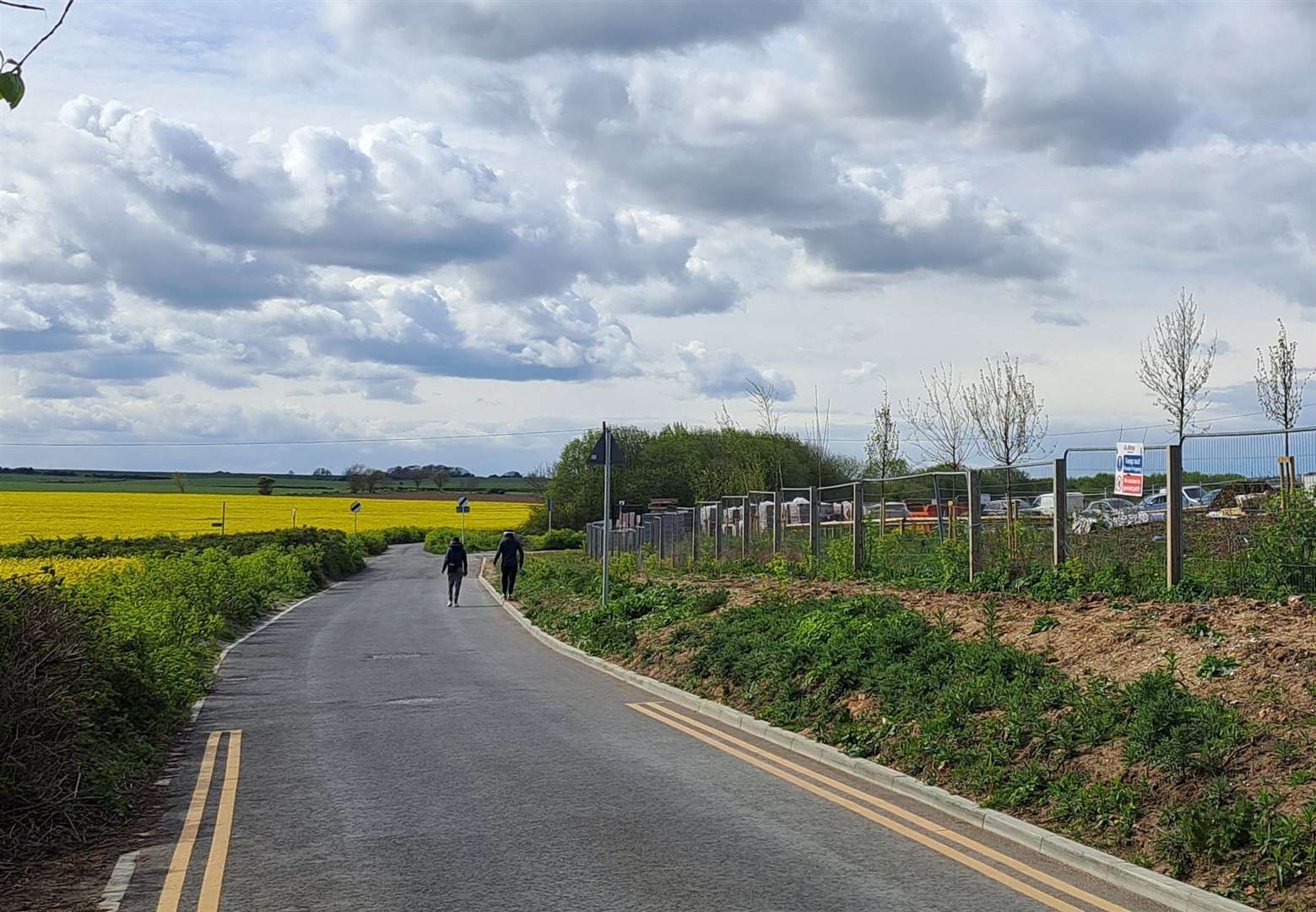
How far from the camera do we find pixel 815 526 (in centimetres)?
2406

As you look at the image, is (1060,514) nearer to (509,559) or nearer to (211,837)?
(211,837)

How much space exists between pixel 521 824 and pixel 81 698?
4.12 m

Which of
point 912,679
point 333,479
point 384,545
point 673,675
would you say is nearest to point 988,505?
point 673,675

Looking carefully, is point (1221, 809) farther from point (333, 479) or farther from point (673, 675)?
point (333, 479)

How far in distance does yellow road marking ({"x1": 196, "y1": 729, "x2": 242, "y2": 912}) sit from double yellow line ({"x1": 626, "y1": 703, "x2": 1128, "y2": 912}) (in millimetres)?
4062

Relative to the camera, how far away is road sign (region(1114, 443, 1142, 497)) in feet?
47.4

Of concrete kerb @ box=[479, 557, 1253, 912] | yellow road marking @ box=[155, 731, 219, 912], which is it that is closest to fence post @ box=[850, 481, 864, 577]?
concrete kerb @ box=[479, 557, 1253, 912]

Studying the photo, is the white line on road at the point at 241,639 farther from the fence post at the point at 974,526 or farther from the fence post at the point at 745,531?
the fence post at the point at 745,531

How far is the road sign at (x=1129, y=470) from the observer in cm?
1445

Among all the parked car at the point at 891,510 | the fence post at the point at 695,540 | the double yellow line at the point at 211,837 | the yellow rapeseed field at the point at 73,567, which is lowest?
the double yellow line at the point at 211,837

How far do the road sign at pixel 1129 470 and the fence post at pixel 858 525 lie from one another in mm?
6389

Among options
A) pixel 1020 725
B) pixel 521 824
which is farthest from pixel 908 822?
pixel 521 824

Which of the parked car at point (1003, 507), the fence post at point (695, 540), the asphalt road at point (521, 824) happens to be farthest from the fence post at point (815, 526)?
the asphalt road at point (521, 824)

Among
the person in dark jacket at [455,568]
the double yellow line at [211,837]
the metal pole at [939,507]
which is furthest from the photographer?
the person in dark jacket at [455,568]
